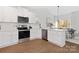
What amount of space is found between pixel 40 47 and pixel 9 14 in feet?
1.91

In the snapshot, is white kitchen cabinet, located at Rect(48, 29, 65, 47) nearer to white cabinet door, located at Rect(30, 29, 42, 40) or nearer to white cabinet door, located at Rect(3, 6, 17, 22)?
white cabinet door, located at Rect(30, 29, 42, 40)

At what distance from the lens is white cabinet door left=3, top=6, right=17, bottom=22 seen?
1.89 m

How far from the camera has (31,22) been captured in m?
1.94

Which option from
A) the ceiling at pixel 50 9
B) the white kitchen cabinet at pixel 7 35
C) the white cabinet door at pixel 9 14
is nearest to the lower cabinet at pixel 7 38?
the white kitchen cabinet at pixel 7 35

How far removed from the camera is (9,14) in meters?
1.89

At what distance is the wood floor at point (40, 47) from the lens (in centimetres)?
193

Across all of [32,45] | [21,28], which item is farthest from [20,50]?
[21,28]

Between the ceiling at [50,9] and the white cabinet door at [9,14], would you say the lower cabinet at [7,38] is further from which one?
the ceiling at [50,9]

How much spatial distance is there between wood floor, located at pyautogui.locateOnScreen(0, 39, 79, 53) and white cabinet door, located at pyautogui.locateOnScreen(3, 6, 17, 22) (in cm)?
34

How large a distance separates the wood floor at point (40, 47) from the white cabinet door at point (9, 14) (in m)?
0.34

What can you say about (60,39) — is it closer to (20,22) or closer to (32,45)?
(32,45)

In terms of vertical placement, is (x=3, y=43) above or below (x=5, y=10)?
below
